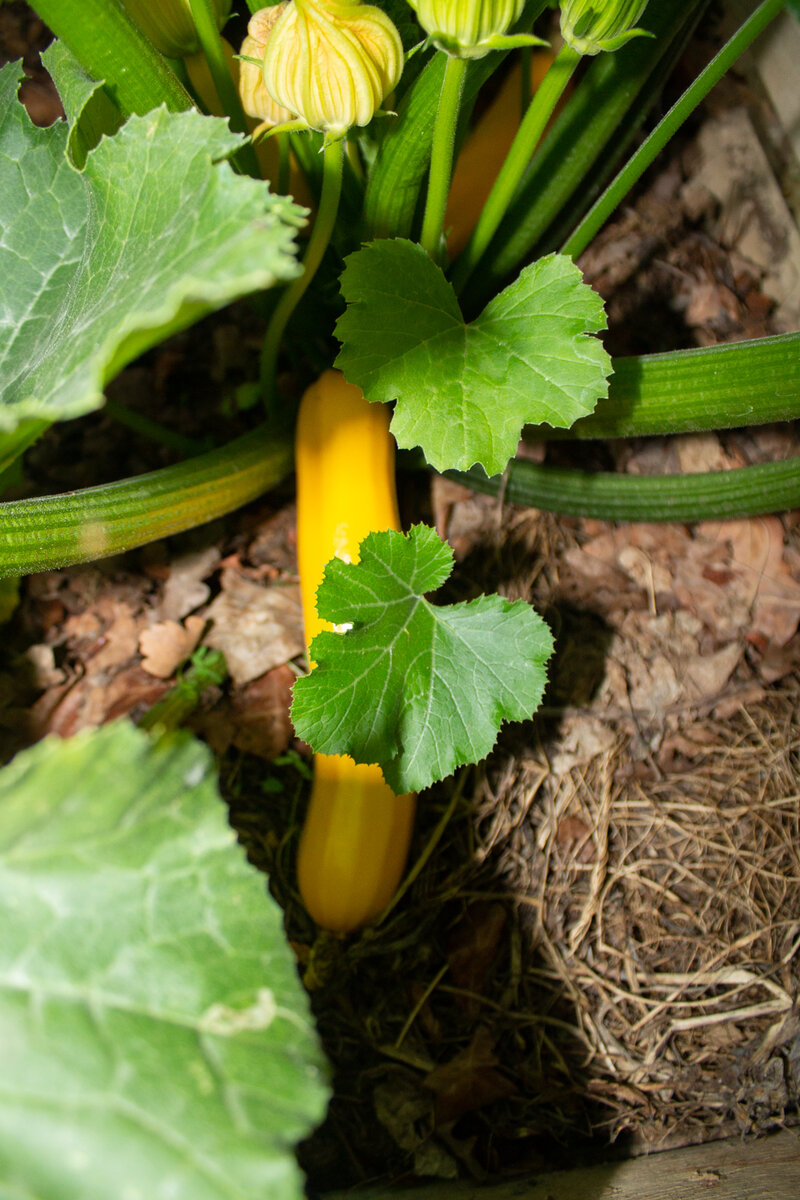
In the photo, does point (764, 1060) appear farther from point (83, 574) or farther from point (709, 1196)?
point (83, 574)

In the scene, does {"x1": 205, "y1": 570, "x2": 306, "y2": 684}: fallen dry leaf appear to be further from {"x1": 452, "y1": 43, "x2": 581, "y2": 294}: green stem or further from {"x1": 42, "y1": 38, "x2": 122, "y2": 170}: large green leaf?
{"x1": 42, "y1": 38, "x2": 122, "y2": 170}: large green leaf

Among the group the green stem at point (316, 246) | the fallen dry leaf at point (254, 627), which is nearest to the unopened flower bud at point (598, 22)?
the green stem at point (316, 246)

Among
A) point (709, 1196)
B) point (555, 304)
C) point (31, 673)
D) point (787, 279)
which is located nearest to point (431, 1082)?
point (709, 1196)

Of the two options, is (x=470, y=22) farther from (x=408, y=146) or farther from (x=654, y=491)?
(x=654, y=491)

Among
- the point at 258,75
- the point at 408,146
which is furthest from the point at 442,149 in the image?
the point at 258,75

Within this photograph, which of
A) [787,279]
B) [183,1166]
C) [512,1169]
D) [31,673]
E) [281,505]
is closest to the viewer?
[183,1166]

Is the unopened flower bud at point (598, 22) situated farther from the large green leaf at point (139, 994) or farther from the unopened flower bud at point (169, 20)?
the large green leaf at point (139, 994)
